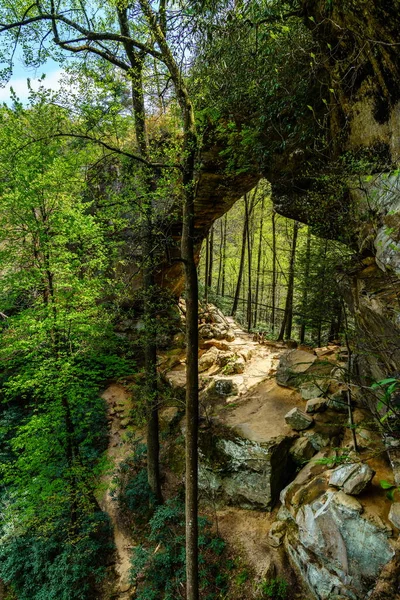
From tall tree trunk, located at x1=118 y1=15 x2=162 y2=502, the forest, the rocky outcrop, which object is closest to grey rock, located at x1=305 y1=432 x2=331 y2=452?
the forest

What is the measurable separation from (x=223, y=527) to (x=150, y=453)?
2.52 m

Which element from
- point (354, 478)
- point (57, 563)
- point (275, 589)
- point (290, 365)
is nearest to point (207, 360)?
point (290, 365)

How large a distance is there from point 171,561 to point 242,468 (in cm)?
261

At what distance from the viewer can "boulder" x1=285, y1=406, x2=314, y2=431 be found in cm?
695

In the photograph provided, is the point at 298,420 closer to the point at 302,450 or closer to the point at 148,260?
the point at 302,450

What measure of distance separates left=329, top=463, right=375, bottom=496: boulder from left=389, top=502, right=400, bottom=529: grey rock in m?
0.42

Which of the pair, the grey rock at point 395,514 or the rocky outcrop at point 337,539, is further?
the rocky outcrop at point 337,539

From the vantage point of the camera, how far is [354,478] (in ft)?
15.6

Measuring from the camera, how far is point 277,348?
12.2 meters

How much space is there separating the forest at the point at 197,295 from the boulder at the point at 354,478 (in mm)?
47

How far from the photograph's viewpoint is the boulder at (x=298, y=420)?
22.8 feet

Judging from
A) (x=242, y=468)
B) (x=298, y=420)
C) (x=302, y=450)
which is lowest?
(x=242, y=468)

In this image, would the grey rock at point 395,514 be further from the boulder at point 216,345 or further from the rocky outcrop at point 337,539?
the boulder at point 216,345

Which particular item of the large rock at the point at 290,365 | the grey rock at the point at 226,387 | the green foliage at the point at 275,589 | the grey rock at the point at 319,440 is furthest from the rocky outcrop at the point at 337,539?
the grey rock at the point at 226,387
